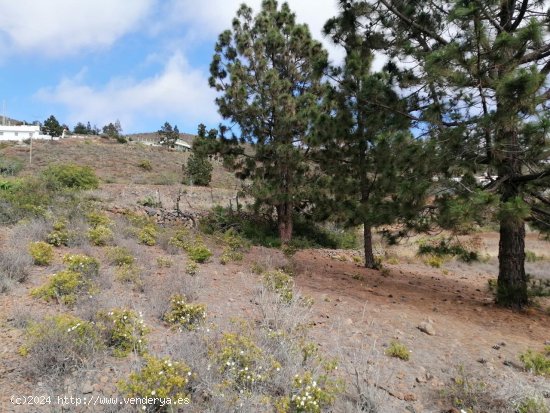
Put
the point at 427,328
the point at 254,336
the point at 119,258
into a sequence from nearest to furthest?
1. the point at 254,336
2. the point at 427,328
3. the point at 119,258

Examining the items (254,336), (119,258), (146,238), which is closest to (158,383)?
(254,336)

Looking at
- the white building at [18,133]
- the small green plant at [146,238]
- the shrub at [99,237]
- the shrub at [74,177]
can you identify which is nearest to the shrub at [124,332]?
the shrub at [99,237]

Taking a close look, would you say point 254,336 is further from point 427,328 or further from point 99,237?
point 99,237

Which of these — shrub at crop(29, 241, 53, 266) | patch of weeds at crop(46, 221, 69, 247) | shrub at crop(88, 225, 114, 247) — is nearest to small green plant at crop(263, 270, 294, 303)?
shrub at crop(29, 241, 53, 266)

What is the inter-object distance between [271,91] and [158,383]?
31.1 feet

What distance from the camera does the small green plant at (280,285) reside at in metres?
4.74

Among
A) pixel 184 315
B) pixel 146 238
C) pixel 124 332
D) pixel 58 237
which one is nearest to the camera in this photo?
pixel 124 332

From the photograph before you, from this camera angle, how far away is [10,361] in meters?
2.88

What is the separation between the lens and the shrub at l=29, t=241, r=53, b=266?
5312 millimetres

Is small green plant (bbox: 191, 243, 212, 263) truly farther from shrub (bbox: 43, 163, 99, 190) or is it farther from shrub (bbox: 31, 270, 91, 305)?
shrub (bbox: 43, 163, 99, 190)

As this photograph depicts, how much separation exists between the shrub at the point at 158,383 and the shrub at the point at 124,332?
53cm

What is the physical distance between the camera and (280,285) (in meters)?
5.54

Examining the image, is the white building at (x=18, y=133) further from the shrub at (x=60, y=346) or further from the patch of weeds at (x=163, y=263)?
the shrub at (x=60, y=346)

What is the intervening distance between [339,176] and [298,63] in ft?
13.8
